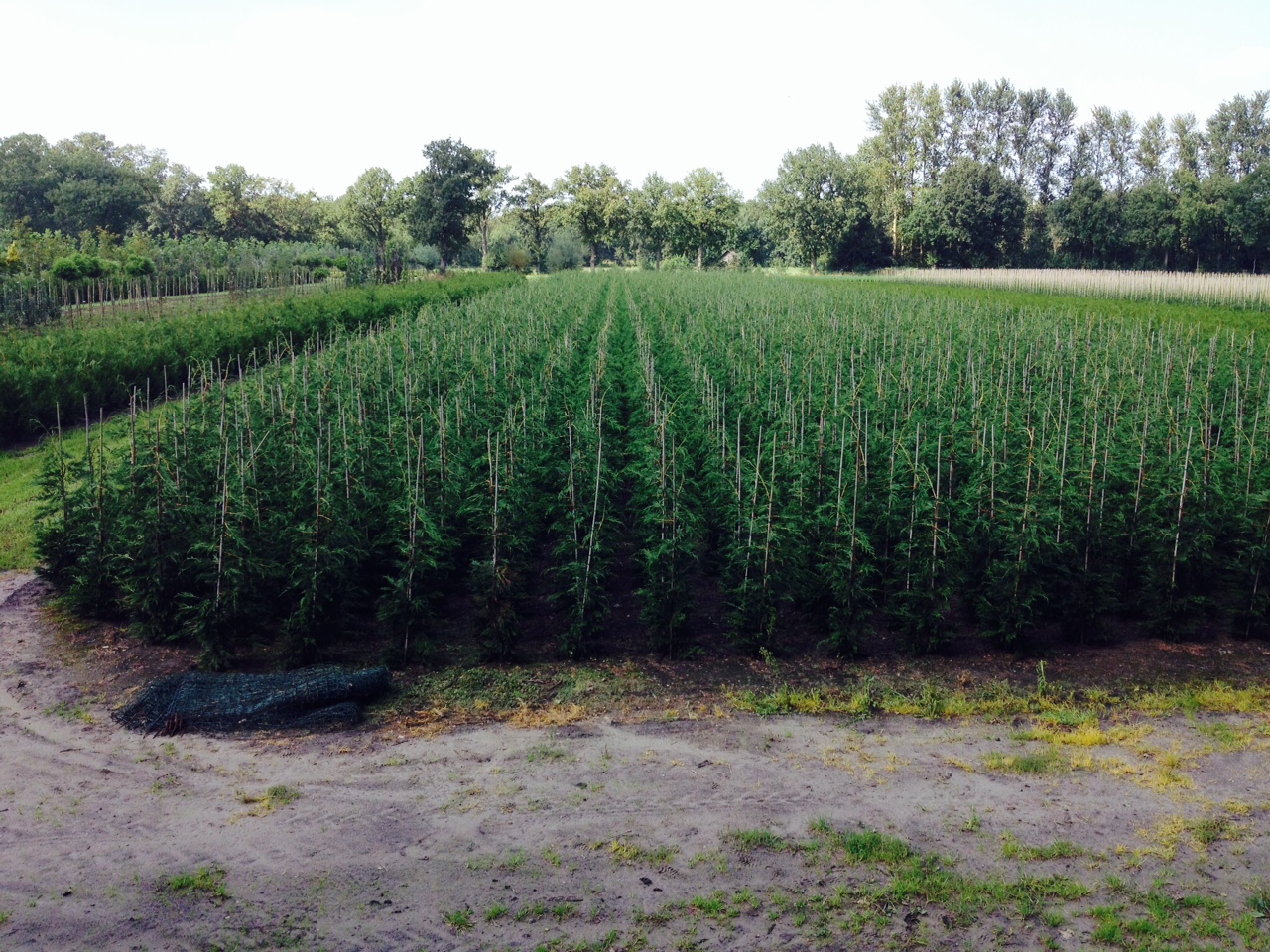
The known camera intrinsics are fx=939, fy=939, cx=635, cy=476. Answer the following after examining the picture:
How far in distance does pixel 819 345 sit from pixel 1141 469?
9.89 meters

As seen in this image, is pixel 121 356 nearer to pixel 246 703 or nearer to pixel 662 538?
pixel 246 703

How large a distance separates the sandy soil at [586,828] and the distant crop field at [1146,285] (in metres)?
35.8

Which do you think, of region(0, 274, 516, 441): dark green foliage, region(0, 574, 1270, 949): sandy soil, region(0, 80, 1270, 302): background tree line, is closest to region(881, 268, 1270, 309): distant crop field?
A: region(0, 80, 1270, 302): background tree line

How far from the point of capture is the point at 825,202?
92.8 meters

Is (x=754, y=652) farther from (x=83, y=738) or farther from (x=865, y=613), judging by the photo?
(x=83, y=738)

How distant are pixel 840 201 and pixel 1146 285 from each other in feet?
167

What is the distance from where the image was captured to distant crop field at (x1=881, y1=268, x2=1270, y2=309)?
39.2 meters

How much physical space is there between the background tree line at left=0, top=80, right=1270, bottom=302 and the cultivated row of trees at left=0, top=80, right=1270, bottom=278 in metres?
0.22

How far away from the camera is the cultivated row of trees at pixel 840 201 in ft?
266

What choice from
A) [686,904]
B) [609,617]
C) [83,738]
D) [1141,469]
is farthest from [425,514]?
[1141,469]

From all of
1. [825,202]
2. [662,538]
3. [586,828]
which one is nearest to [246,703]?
[586,828]

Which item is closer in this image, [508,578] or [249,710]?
[249,710]

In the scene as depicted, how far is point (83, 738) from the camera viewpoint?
23.6 feet

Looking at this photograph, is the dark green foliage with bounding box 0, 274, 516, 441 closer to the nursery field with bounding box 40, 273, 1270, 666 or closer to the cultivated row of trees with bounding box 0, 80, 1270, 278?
the nursery field with bounding box 40, 273, 1270, 666
